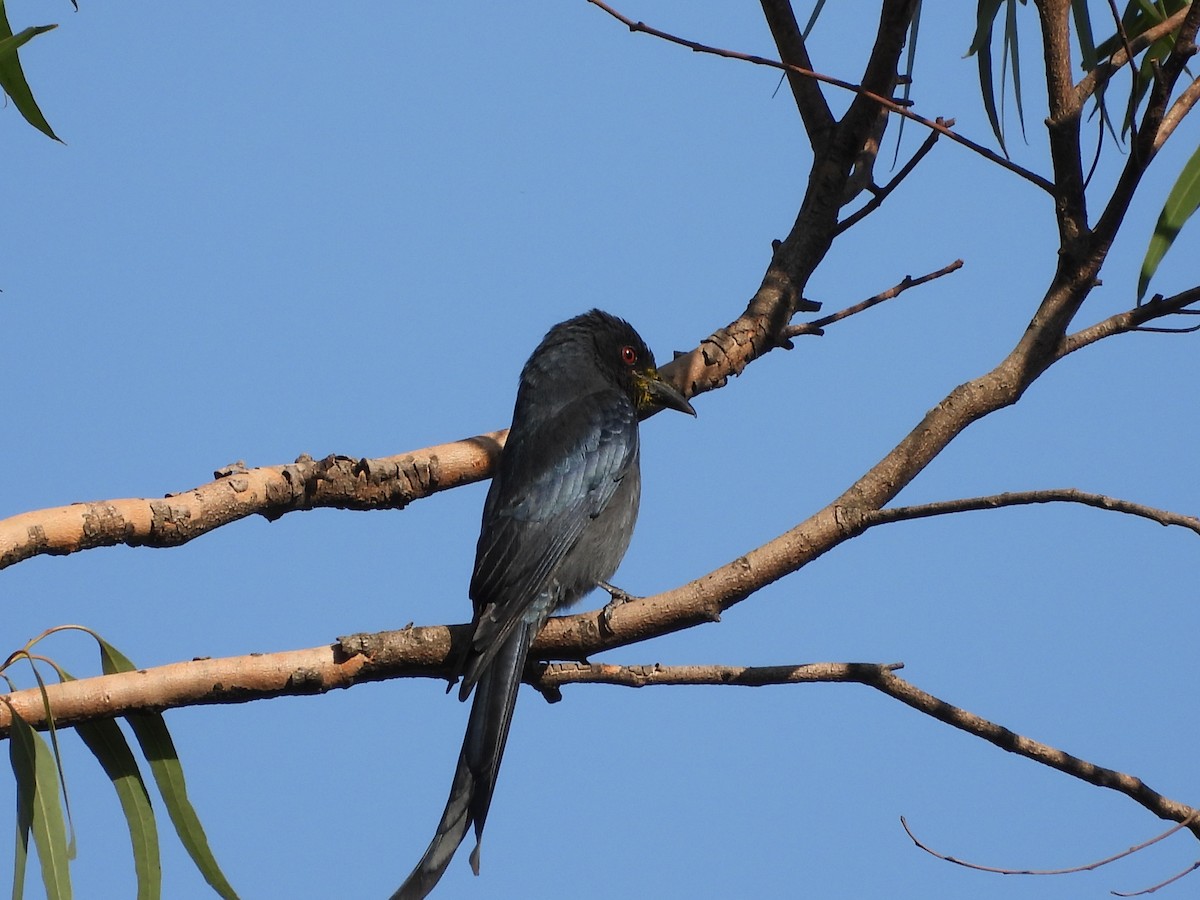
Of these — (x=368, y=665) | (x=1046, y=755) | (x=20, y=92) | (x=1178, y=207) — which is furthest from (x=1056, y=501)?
(x=20, y=92)

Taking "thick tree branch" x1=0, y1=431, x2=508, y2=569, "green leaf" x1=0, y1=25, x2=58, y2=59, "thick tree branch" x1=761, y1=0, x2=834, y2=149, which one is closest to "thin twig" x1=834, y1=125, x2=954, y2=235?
"thick tree branch" x1=761, y1=0, x2=834, y2=149

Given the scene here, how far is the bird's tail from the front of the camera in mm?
3938

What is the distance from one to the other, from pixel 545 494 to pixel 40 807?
2140 mm

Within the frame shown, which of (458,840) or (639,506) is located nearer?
(458,840)

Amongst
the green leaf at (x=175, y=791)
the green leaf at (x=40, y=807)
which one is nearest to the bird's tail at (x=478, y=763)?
the green leaf at (x=175, y=791)

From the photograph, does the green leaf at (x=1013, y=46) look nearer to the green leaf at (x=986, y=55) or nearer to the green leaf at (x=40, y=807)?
the green leaf at (x=986, y=55)

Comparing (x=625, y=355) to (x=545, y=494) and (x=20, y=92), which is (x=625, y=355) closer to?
(x=545, y=494)

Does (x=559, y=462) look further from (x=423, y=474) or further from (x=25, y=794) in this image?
(x=25, y=794)

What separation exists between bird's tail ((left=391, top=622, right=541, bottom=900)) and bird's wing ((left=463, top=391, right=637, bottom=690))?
0.39ft

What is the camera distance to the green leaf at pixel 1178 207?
376cm

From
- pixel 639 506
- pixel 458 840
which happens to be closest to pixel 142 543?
pixel 458 840

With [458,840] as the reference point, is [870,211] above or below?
above

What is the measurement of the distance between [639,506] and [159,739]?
2.41 m

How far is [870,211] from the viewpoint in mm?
4980
